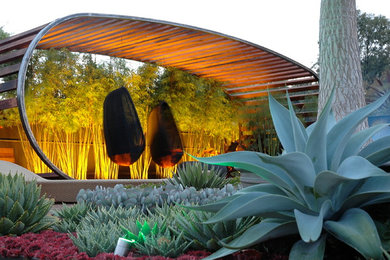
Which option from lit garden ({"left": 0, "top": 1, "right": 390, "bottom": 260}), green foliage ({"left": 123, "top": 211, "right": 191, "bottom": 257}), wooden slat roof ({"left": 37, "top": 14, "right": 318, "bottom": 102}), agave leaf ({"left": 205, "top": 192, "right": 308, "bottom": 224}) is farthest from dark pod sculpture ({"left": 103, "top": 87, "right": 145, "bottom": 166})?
agave leaf ({"left": 205, "top": 192, "right": 308, "bottom": 224})

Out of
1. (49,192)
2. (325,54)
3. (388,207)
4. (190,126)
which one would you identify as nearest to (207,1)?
(190,126)

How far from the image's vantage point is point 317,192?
149 cm

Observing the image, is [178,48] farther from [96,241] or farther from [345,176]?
[345,176]

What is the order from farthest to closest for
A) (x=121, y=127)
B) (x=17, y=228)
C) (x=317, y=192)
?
(x=121, y=127)
(x=17, y=228)
(x=317, y=192)

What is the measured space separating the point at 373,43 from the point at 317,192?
21.9 m

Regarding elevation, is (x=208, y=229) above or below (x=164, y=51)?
below

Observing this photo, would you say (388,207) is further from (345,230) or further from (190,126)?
(190,126)

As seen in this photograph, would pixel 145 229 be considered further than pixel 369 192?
Yes

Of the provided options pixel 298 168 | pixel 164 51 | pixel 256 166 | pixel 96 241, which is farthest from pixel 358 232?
pixel 164 51

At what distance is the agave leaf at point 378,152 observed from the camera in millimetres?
1609

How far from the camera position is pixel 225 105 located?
12180 mm

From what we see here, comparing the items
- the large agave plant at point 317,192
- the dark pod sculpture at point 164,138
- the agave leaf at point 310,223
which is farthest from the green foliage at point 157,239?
the dark pod sculpture at point 164,138

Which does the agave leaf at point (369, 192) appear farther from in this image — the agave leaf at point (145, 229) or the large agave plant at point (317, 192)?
the agave leaf at point (145, 229)

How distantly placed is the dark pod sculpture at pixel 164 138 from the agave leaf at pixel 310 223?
8209 millimetres
